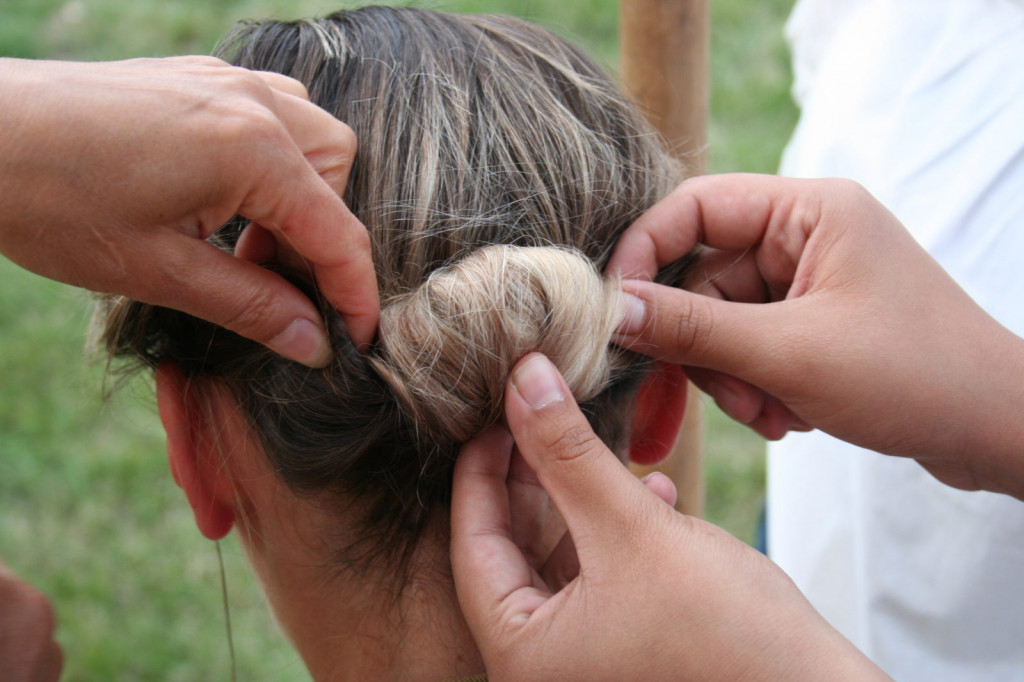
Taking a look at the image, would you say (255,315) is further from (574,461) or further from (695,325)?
(695,325)

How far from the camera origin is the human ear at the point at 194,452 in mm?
1169

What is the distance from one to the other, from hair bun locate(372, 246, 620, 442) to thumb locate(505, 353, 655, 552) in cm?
4

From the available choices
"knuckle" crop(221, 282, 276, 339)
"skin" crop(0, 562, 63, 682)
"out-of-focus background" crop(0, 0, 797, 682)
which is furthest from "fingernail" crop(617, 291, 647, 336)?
"out-of-focus background" crop(0, 0, 797, 682)

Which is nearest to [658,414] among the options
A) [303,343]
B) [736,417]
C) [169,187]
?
[736,417]

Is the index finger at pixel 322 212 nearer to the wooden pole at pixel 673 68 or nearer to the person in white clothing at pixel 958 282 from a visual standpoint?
the wooden pole at pixel 673 68

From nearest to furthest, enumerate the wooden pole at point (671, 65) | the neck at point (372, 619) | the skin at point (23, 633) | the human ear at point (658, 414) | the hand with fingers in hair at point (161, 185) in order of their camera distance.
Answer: the hand with fingers in hair at point (161, 185)
the skin at point (23, 633)
the neck at point (372, 619)
the human ear at point (658, 414)
the wooden pole at point (671, 65)

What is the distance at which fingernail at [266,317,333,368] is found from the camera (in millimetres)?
945

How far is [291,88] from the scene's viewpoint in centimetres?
102

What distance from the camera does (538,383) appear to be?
3.08ft

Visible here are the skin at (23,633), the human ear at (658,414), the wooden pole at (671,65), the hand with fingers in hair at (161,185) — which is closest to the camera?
the hand with fingers in hair at (161,185)

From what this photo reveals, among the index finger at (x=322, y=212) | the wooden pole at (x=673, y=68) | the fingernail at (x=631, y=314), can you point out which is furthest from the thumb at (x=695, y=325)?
the wooden pole at (x=673, y=68)

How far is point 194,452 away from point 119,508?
188cm

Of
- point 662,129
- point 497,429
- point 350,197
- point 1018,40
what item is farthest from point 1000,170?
point 350,197

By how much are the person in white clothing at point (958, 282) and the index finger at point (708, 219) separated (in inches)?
23.1
